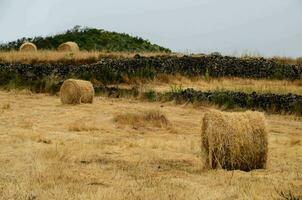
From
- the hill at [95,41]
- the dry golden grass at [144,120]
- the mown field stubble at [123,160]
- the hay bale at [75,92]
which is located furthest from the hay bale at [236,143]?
the hill at [95,41]

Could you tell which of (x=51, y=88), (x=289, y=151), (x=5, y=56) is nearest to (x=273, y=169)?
(x=289, y=151)

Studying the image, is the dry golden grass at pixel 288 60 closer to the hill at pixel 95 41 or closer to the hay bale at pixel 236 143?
the hill at pixel 95 41

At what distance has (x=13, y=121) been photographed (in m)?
17.7

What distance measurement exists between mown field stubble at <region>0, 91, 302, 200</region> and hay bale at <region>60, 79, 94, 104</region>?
278cm

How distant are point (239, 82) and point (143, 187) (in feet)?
72.7

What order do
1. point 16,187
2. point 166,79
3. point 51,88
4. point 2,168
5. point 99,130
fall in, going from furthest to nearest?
point 166,79
point 51,88
point 99,130
point 2,168
point 16,187

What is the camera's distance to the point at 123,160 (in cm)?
1184

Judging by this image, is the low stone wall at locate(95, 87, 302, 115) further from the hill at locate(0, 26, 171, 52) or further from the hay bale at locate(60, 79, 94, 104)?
the hill at locate(0, 26, 171, 52)

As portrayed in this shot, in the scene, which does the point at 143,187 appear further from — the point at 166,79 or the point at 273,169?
the point at 166,79

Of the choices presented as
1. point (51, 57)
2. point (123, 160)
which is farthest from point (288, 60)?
point (123, 160)

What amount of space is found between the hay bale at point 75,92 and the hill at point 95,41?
23067mm

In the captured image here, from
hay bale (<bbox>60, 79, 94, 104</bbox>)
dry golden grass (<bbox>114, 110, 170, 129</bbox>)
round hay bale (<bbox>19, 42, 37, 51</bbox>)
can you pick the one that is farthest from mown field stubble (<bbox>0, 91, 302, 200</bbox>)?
round hay bale (<bbox>19, 42, 37, 51</bbox>)

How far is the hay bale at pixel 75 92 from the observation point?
2327 centimetres

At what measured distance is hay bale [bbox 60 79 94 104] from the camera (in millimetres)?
23266
